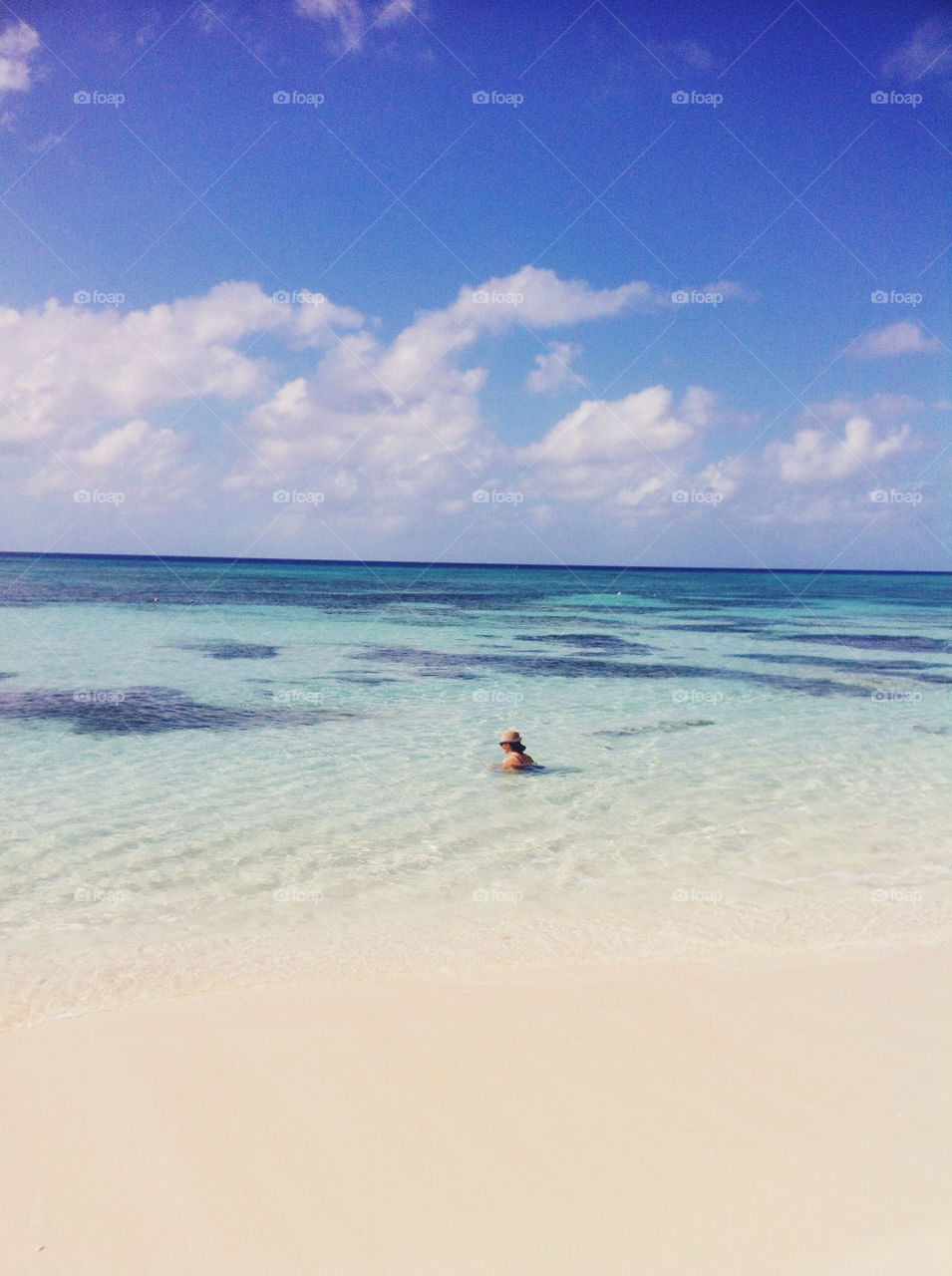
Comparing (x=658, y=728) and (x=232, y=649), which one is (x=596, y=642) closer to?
(x=232, y=649)

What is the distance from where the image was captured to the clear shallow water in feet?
22.8

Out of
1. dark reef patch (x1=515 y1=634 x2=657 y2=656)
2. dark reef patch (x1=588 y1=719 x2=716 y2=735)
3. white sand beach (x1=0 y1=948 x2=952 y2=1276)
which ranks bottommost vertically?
white sand beach (x1=0 y1=948 x2=952 y2=1276)

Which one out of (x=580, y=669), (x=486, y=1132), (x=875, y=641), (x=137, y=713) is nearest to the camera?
(x=486, y=1132)

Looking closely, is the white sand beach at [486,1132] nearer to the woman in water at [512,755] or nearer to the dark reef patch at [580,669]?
the woman in water at [512,755]

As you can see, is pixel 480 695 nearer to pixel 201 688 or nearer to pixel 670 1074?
pixel 201 688

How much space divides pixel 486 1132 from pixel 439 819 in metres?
5.76

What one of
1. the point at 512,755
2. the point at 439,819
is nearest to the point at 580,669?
the point at 512,755

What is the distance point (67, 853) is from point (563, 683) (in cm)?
1367

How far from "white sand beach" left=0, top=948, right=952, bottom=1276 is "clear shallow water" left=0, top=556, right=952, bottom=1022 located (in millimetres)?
838

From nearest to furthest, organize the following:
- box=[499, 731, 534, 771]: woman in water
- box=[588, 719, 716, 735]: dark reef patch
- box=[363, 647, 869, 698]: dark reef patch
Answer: box=[499, 731, 534, 771]: woman in water
box=[588, 719, 716, 735]: dark reef patch
box=[363, 647, 869, 698]: dark reef patch

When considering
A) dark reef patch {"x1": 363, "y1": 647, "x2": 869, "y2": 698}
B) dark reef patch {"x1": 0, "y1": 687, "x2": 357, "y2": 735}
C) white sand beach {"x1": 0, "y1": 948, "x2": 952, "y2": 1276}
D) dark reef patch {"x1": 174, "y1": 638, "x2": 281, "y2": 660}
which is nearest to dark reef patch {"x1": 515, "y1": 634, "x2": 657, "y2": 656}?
dark reef patch {"x1": 363, "y1": 647, "x2": 869, "y2": 698}

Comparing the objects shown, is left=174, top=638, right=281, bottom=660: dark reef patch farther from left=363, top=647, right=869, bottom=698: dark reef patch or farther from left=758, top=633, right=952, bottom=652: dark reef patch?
left=758, top=633, right=952, bottom=652: dark reef patch

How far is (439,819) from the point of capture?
10164 millimetres

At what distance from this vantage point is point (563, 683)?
20.8m
